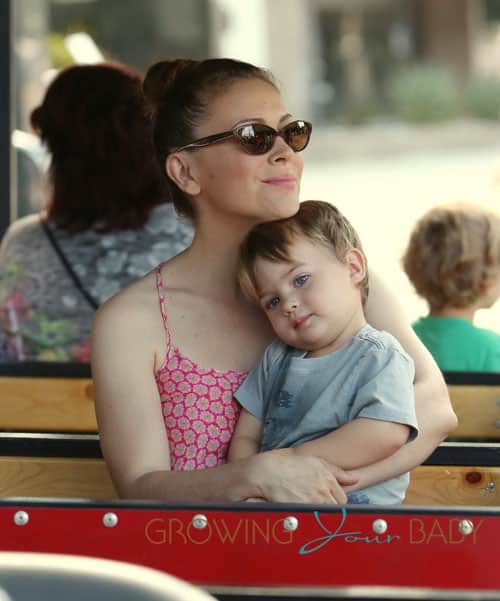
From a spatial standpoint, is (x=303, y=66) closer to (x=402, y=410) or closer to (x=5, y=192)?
(x=5, y=192)

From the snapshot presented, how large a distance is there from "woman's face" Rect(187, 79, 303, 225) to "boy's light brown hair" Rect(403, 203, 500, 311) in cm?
129

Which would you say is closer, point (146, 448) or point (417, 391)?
point (146, 448)

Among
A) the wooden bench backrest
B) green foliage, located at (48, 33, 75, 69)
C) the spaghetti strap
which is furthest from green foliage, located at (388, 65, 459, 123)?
the spaghetti strap

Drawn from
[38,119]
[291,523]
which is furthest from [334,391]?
[38,119]

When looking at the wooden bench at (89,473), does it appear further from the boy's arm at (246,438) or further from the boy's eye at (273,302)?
the boy's eye at (273,302)

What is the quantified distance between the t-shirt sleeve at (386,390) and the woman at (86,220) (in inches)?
59.6

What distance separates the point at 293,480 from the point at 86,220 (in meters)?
1.76

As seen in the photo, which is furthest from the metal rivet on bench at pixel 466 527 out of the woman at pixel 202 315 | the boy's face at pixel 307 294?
the boy's face at pixel 307 294

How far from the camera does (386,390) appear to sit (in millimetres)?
2172

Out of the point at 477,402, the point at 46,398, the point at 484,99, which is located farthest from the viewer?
the point at 484,99

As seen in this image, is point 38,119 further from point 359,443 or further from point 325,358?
point 359,443

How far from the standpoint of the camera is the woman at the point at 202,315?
2.29m

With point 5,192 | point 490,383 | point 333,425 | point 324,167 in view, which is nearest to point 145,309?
point 333,425

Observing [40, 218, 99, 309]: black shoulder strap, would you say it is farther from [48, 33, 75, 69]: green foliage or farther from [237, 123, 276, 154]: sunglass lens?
[48, 33, 75, 69]: green foliage
